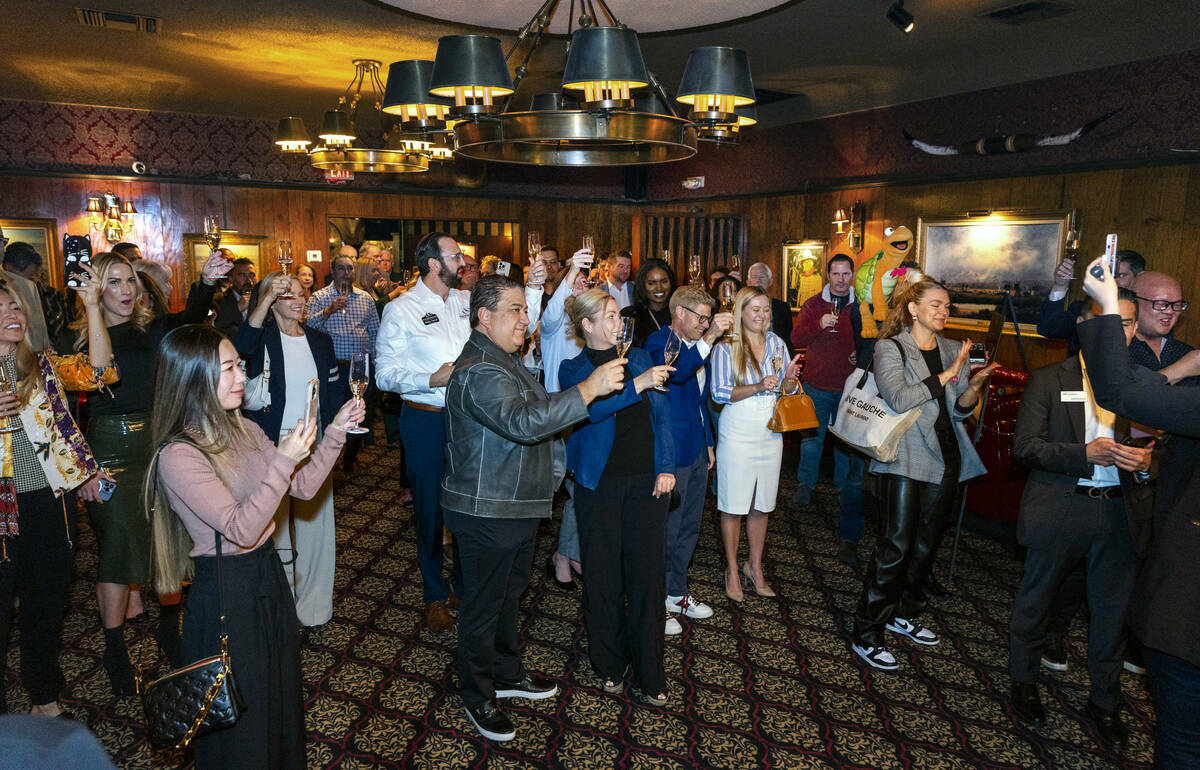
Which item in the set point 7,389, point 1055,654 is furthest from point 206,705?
point 1055,654

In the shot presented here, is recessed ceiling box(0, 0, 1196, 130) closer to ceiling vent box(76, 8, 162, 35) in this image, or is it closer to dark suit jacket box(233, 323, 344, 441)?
ceiling vent box(76, 8, 162, 35)

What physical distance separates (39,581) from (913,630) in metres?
4.08

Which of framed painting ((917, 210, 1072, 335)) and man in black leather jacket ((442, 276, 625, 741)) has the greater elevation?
framed painting ((917, 210, 1072, 335))

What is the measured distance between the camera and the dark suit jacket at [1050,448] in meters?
3.02

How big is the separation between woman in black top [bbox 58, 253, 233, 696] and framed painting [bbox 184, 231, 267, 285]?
7.73 meters

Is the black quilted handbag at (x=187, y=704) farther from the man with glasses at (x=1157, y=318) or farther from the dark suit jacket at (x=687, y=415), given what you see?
the man with glasses at (x=1157, y=318)

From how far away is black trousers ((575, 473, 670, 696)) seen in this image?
3191 millimetres

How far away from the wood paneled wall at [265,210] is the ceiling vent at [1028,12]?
744 centimetres

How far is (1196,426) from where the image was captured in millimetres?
2033

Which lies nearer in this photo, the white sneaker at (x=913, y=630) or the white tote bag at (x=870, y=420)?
the white tote bag at (x=870, y=420)

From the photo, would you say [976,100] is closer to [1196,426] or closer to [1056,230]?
[1056,230]

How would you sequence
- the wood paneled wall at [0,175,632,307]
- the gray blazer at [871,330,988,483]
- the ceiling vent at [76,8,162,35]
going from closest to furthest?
the gray blazer at [871,330,988,483] < the ceiling vent at [76,8,162,35] < the wood paneled wall at [0,175,632,307]

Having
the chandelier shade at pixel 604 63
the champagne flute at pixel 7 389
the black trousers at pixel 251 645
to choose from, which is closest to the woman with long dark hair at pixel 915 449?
the chandelier shade at pixel 604 63

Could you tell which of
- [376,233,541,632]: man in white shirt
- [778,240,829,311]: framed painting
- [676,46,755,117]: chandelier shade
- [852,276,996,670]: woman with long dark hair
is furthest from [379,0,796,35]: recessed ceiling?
[778,240,829,311]: framed painting
